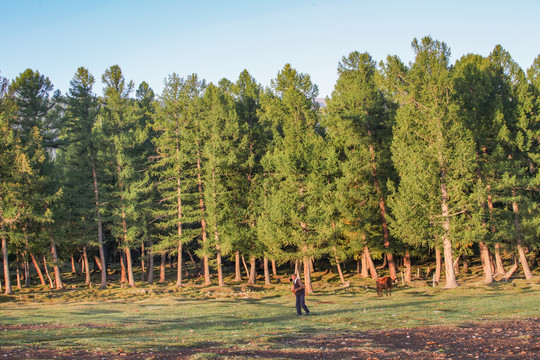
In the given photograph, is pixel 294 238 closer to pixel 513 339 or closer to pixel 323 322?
A: pixel 323 322

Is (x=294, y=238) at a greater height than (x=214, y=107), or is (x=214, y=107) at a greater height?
(x=214, y=107)

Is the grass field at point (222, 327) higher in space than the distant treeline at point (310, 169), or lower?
lower

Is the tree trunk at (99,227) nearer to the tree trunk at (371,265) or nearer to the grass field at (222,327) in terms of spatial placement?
the grass field at (222,327)

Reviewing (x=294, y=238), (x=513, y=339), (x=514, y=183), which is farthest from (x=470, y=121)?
(x=513, y=339)

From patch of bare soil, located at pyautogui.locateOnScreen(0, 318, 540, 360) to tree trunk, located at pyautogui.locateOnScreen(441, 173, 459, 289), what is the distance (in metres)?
21.5

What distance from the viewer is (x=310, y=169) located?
128ft

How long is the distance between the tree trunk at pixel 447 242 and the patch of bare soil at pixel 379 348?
2147 centimetres

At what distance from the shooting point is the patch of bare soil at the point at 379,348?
995 centimetres

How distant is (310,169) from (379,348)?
1124 inches

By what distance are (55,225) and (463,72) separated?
Result: 42649 millimetres

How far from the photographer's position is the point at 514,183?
118 ft

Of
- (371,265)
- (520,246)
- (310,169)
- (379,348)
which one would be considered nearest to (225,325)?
Result: (379,348)

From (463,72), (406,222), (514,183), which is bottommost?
(406,222)

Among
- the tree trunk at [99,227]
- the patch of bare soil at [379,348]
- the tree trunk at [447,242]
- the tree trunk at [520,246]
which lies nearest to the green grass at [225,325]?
the patch of bare soil at [379,348]
